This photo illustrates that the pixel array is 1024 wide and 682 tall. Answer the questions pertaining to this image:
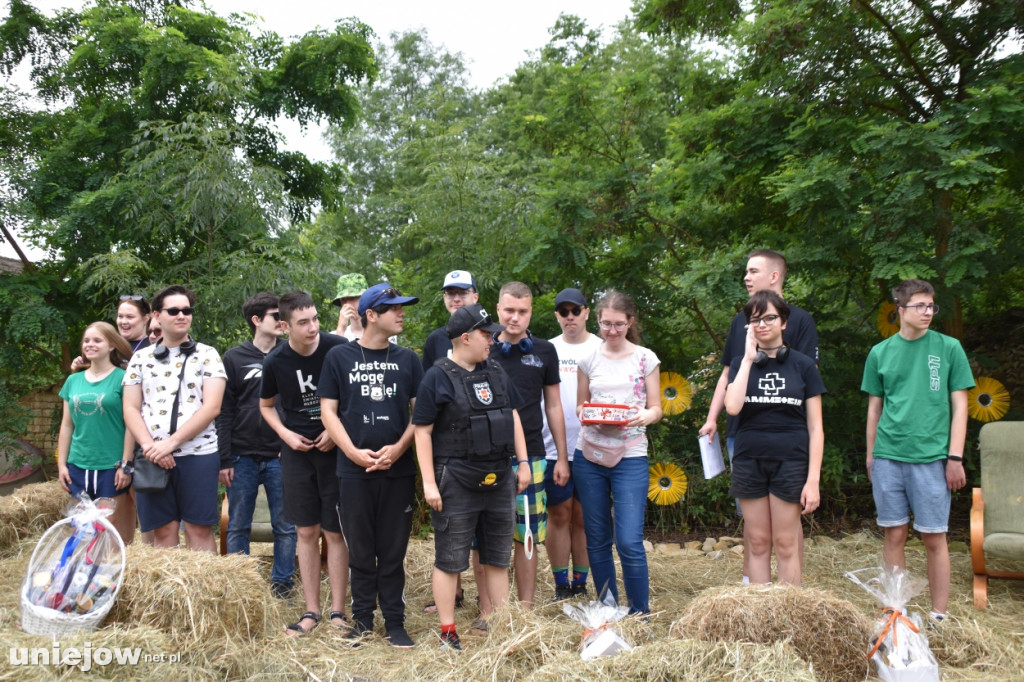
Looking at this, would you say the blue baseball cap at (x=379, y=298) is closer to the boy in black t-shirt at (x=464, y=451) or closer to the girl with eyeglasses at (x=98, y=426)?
the boy in black t-shirt at (x=464, y=451)

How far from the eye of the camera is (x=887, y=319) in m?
6.45

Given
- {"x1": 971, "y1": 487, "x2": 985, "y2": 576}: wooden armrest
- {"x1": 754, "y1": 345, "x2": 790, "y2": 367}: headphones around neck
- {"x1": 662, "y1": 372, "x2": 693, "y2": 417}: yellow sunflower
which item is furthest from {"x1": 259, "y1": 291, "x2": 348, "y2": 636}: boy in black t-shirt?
{"x1": 971, "y1": 487, "x2": 985, "y2": 576}: wooden armrest

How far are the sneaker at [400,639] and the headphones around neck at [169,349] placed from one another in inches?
73.5

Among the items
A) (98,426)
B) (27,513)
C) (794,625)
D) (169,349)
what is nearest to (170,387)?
(169,349)

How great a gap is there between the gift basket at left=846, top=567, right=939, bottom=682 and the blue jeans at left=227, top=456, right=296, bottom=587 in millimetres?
3221

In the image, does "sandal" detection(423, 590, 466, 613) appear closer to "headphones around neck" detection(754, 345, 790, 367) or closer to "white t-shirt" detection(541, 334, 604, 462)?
"white t-shirt" detection(541, 334, 604, 462)

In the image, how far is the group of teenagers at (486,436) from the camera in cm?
378

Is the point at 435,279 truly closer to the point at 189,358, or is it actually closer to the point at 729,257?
the point at 729,257

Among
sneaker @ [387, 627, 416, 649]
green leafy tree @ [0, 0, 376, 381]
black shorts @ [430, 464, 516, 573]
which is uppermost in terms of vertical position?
green leafy tree @ [0, 0, 376, 381]

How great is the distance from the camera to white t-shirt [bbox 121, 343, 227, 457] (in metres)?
4.20

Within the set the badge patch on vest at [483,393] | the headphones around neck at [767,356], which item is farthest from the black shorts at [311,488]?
the headphones around neck at [767,356]

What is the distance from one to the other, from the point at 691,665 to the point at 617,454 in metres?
1.19

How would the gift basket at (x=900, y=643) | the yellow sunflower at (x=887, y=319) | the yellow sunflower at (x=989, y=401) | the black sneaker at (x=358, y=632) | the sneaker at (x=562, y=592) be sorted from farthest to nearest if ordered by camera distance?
the yellow sunflower at (x=887, y=319) < the yellow sunflower at (x=989, y=401) < the sneaker at (x=562, y=592) < the black sneaker at (x=358, y=632) < the gift basket at (x=900, y=643)

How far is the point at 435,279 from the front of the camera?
300 inches
